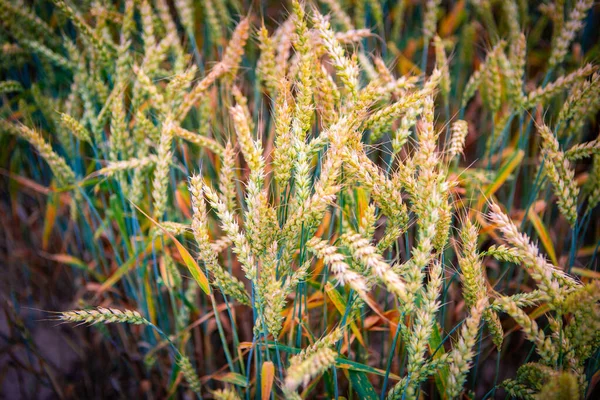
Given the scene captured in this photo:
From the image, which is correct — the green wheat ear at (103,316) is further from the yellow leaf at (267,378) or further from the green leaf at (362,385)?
the green leaf at (362,385)

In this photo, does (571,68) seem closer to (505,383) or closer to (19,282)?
(505,383)

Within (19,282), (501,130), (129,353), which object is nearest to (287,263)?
(501,130)

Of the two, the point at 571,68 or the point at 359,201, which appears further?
the point at 571,68

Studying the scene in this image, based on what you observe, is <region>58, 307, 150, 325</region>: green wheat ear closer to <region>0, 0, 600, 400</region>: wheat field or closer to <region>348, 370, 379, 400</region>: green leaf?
<region>0, 0, 600, 400</region>: wheat field

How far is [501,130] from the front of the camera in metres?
1.34

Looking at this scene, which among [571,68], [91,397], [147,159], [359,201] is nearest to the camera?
[359,201]

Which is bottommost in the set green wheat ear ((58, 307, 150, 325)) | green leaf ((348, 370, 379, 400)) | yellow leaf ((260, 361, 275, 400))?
green leaf ((348, 370, 379, 400))

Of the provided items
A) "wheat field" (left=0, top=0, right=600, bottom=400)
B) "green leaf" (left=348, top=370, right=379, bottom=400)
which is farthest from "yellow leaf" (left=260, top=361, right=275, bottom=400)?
"green leaf" (left=348, top=370, right=379, bottom=400)

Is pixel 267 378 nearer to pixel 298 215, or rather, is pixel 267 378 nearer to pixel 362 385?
pixel 362 385

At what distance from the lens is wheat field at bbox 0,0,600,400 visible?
2.56ft

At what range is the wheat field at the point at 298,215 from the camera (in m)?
0.78

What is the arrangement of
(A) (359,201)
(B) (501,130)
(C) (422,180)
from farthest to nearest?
(B) (501,130), (A) (359,201), (C) (422,180)

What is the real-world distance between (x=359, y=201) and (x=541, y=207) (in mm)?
837

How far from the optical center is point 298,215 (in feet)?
2.42
